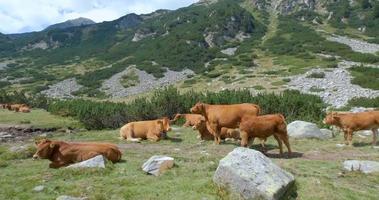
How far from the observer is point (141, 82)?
84625 millimetres

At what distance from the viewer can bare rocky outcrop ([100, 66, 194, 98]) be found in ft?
258

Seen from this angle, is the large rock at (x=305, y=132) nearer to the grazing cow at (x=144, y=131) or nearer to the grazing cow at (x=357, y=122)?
the grazing cow at (x=357, y=122)

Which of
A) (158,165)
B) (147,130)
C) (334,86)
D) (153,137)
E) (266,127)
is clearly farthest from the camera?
(334,86)

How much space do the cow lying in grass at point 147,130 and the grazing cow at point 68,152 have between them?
6.13 meters

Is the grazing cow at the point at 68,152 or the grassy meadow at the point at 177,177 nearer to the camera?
the grassy meadow at the point at 177,177

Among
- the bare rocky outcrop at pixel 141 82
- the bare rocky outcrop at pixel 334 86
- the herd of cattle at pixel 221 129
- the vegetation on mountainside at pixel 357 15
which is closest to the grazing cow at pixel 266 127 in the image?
the herd of cattle at pixel 221 129

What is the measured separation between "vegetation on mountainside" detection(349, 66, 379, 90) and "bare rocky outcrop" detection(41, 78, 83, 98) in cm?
4252

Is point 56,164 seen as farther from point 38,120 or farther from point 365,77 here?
point 365,77

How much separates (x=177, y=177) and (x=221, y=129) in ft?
25.3

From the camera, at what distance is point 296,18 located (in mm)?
131625

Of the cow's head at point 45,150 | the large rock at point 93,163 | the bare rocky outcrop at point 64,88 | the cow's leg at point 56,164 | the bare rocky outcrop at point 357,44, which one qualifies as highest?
the bare rocky outcrop at point 357,44

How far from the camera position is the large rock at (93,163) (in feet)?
44.7

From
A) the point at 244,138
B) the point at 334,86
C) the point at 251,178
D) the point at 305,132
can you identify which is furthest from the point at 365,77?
the point at 251,178

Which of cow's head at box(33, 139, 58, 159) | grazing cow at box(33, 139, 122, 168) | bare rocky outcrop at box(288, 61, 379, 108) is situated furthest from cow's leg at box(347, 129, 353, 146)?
bare rocky outcrop at box(288, 61, 379, 108)
